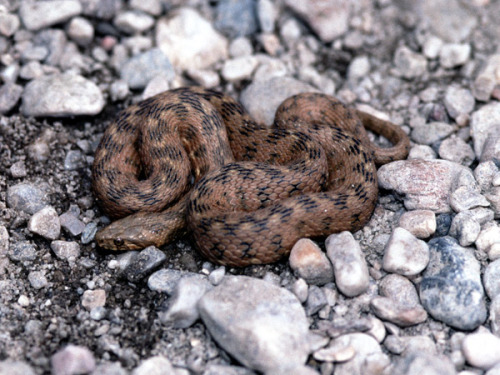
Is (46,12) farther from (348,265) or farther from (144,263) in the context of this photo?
(348,265)

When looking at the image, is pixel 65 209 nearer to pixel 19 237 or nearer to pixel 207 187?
pixel 19 237

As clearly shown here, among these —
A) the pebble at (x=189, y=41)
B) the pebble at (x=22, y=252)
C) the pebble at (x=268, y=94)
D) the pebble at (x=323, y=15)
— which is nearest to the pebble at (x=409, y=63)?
the pebble at (x=323, y=15)

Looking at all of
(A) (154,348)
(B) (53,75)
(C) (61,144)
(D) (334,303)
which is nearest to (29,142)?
(C) (61,144)

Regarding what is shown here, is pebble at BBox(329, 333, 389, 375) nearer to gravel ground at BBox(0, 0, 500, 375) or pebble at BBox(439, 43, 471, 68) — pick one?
gravel ground at BBox(0, 0, 500, 375)

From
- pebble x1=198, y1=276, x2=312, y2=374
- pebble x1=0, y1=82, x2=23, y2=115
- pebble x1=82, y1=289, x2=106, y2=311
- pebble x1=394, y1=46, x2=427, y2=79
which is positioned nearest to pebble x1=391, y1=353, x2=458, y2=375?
pebble x1=198, y1=276, x2=312, y2=374

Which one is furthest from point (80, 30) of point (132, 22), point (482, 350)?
point (482, 350)

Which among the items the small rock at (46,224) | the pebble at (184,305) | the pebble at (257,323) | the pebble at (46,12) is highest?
the pebble at (46,12)

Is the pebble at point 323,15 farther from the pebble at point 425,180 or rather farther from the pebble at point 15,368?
the pebble at point 15,368
